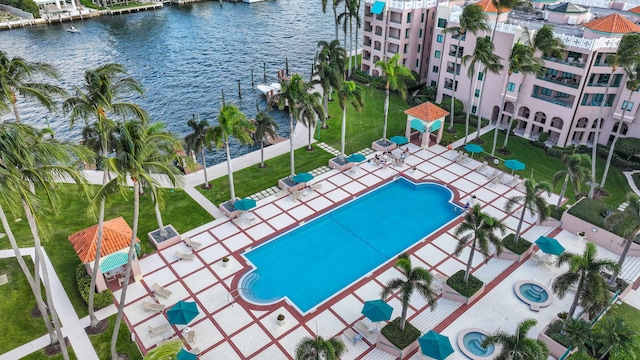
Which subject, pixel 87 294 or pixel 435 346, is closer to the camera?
pixel 435 346

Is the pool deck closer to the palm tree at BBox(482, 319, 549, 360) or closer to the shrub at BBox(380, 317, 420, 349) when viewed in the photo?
the shrub at BBox(380, 317, 420, 349)

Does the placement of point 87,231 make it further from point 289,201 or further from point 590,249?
point 590,249

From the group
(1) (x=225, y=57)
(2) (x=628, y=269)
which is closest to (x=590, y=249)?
(2) (x=628, y=269)

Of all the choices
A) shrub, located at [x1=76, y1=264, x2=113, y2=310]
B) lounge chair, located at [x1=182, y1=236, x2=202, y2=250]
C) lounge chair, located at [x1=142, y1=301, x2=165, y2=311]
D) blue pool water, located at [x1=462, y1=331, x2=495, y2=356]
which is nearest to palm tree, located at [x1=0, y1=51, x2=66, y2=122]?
shrub, located at [x1=76, y1=264, x2=113, y2=310]

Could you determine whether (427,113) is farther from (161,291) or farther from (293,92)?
(161,291)

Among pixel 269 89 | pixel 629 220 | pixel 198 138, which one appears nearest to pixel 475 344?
pixel 629 220

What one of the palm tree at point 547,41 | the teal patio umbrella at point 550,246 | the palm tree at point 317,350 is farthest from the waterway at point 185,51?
the teal patio umbrella at point 550,246
